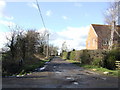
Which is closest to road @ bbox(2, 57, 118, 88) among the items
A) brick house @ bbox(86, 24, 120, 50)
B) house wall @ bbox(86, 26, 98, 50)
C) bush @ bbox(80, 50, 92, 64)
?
bush @ bbox(80, 50, 92, 64)

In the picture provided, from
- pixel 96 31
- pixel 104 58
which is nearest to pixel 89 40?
pixel 96 31

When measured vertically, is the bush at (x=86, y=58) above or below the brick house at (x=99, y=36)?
below

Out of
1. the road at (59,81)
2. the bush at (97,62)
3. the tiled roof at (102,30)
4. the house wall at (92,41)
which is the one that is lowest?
the road at (59,81)

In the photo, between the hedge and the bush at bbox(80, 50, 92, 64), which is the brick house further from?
the hedge

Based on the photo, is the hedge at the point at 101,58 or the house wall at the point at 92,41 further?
the house wall at the point at 92,41

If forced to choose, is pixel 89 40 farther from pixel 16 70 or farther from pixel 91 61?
pixel 16 70

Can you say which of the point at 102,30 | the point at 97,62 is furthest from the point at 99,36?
the point at 97,62

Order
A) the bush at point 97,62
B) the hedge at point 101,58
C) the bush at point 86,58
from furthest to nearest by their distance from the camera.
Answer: the bush at point 86,58 → the bush at point 97,62 → the hedge at point 101,58

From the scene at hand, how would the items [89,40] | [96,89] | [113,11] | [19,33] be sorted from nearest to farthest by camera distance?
1. [96,89]
2. [19,33]
3. [113,11]
4. [89,40]

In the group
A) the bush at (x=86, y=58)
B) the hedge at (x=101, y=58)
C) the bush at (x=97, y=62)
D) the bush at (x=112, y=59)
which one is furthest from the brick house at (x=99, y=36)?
the bush at (x=112, y=59)

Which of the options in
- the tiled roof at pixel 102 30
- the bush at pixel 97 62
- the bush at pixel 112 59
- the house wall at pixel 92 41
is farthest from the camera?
the house wall at pixel 92 41

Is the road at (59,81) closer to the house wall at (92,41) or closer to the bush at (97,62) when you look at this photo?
the bush at (97,62)

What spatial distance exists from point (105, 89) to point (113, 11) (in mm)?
25419

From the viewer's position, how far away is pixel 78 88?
774cm
